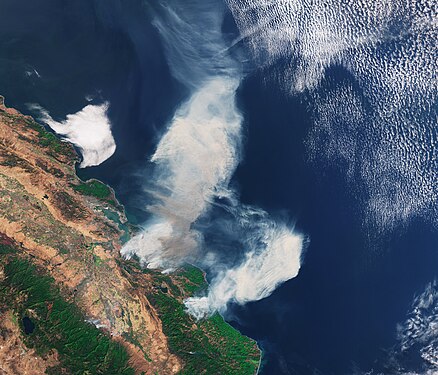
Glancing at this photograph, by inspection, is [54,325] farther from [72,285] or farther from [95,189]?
[95,189]

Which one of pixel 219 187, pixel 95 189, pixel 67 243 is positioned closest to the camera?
pixel 67 243

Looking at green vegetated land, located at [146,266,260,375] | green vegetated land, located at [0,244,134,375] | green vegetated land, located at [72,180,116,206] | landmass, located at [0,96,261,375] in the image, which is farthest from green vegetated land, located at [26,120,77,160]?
green vegetated land, located at [146,266,260,375]

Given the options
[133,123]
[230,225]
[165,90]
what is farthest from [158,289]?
[165,90]

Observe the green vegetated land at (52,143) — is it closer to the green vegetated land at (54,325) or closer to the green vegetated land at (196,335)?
the green vegetated land at (54,325)

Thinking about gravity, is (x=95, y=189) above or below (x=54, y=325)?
above

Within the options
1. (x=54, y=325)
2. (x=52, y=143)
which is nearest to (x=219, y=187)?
(x=52, y=143)
